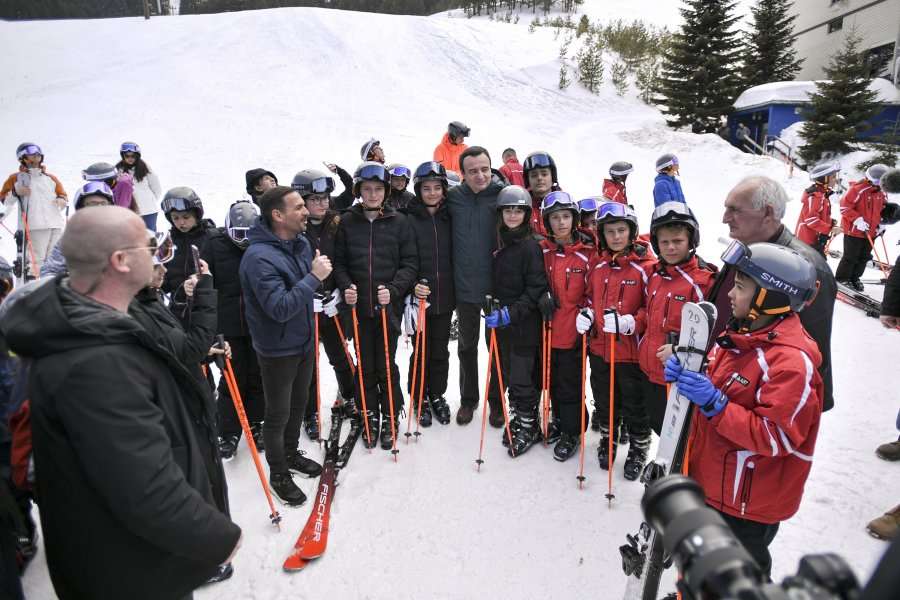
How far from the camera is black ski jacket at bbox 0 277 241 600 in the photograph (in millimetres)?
1511

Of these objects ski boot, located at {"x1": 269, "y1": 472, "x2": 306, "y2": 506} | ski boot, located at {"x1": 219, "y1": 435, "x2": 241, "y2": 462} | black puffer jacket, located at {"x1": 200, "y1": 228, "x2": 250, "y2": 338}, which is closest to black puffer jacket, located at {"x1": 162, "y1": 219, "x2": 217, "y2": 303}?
black puffer jacket, located at {"x1": 200, "y1": 228, "x2": 250, "y2": 338}

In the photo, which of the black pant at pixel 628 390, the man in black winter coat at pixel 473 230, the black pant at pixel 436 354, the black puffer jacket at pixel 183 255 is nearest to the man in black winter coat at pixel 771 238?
the black pant at pixel 628 390

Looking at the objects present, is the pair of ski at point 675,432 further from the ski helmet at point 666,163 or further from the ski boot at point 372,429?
the ski helmet at point 666,163

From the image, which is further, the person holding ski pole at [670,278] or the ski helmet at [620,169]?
the ski helmet at [620,169]

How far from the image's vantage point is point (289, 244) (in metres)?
A: 3.63

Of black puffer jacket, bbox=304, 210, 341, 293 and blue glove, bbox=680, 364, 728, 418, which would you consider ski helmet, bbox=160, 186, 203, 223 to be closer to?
black puffer jacket, bbox=304, 210, 341, 293

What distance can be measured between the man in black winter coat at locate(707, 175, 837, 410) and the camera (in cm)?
217

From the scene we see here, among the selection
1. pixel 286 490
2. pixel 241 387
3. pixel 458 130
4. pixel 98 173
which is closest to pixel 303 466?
pixel 286 490

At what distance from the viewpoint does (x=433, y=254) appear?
4.73 metres

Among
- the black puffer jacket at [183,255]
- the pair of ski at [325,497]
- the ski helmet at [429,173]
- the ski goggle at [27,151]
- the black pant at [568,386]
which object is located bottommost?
the pair of ski at [325,497]

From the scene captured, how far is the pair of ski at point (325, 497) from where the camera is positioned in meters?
3.30

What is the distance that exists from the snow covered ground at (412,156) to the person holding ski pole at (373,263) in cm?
90

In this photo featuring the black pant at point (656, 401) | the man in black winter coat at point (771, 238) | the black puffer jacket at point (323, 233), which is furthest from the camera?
the black puffer jacket at point (323, 233)

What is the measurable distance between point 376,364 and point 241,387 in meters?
1.24
